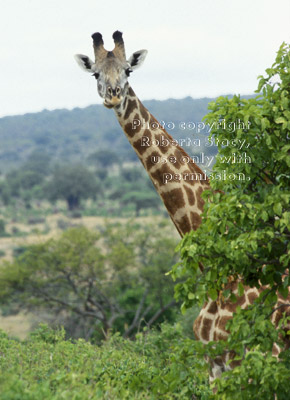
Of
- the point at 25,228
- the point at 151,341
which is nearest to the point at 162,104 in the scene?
the point at 25,228

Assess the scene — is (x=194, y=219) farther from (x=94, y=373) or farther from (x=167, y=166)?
(x=94, y=373)

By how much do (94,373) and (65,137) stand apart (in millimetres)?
98370

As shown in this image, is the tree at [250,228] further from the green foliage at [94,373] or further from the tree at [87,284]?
the tree at [87,284]

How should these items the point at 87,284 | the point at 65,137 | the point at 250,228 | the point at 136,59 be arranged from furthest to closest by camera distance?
the point at 65,137 → the point at 87,284 → the point at 136,59 → the point at 250,228

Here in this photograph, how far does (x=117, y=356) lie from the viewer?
893 cm

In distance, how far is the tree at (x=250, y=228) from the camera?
18.9ft

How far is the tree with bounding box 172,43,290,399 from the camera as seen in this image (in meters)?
5.75

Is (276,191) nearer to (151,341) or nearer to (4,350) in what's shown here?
(4,350)

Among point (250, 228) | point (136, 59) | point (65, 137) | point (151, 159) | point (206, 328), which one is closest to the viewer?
point (250, 228)

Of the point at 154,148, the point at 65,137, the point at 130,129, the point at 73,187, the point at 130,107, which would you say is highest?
the point at 130,107

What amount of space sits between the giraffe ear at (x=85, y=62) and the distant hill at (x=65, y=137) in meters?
82.6

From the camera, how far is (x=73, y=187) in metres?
79.9

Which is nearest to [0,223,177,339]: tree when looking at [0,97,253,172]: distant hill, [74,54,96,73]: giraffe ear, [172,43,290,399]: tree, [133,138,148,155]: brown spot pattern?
[74,54,96,73]: giraffe ear

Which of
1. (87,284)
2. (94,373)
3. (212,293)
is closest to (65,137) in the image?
(87,284)
